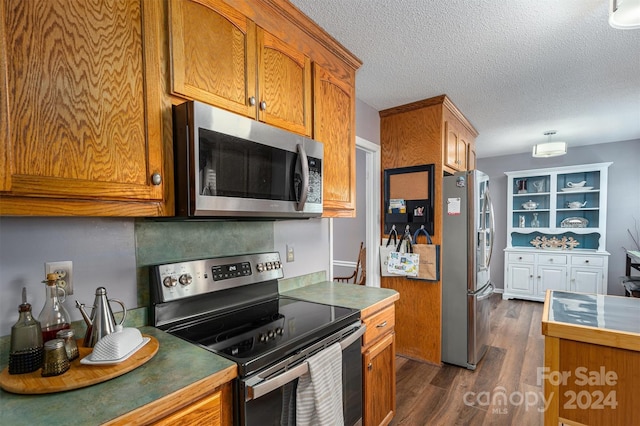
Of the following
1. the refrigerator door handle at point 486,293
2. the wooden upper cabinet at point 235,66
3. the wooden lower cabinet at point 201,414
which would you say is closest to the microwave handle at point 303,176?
the wooden upper cabinet at point 235,66

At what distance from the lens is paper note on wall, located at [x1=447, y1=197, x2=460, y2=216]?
9.02ft

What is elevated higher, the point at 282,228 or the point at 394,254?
the point at 282,228

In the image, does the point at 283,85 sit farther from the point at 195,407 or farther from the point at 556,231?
the point at 556,231

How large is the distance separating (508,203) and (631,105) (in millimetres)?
2363

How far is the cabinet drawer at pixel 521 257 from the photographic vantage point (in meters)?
4.83

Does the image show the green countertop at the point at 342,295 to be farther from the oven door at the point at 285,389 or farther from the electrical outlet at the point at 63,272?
the electrical outlet at the point at 63,272

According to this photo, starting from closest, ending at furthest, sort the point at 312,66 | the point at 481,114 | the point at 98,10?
1. the point at 98,10
2. the point at 312,66
3. the point at 481,114

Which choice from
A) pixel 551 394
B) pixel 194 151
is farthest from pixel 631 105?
pixel 194 151

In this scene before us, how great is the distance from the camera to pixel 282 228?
1.93 meters

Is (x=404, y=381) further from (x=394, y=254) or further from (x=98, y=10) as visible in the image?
(x=98, y=10)

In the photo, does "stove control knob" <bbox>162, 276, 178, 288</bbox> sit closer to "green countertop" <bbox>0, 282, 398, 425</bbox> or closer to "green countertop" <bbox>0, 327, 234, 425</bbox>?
"green countertop" <bbox>0, 282, 398, 425</bbox>

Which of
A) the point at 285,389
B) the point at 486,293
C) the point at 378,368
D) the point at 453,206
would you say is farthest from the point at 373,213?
the point at 285,389

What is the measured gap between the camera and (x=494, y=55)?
201cm

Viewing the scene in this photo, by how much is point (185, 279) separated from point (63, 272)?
1.40ft
